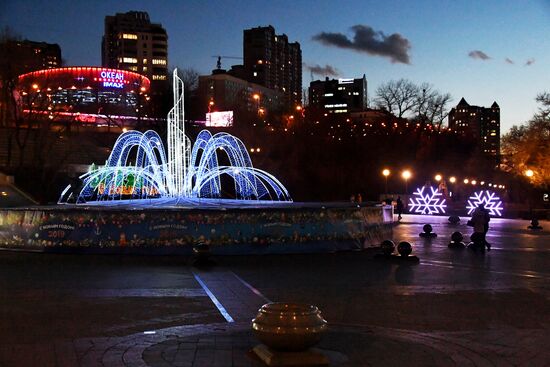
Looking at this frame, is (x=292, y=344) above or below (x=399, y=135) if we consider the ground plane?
below

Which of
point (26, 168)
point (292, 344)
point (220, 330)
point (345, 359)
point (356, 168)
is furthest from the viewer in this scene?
point (356, 168)

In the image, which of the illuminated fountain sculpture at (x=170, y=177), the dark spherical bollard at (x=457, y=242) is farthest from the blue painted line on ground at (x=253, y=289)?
the illuminated fountain sculpture at (x=170, y=177)

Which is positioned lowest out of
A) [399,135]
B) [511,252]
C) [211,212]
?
[511,252]

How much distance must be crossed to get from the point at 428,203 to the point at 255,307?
1865 inches

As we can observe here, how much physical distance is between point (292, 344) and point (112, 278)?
363 inches

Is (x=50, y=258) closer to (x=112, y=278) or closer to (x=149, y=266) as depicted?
(x=149, y=266)

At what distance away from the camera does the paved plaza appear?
8.02 m

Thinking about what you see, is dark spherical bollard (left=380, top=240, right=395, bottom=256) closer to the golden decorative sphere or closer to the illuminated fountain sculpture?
the golden decorative sphere

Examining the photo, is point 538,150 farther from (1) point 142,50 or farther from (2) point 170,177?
(1) point 142,50

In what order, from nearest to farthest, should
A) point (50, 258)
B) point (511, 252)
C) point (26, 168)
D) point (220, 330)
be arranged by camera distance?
point (220, 330) → point (50, 258) → point (511, 252) → point (26, 168)

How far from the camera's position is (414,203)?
59.0m

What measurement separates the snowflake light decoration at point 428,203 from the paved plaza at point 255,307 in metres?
36.5

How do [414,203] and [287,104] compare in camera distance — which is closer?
[414,203]

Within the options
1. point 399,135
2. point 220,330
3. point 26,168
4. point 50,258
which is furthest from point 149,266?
point 399,135
